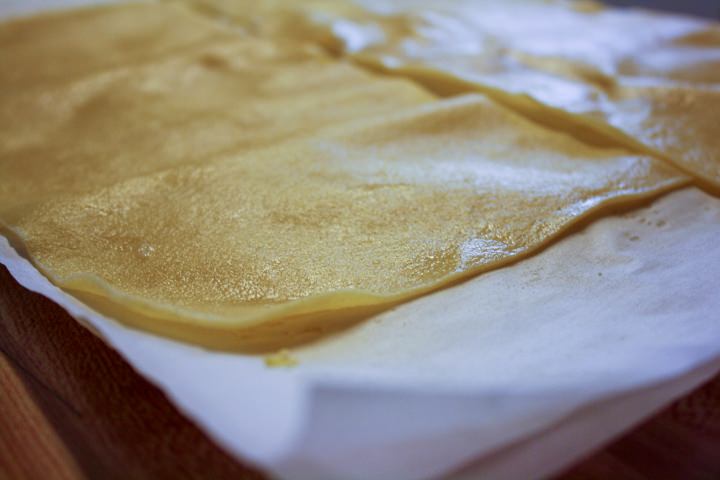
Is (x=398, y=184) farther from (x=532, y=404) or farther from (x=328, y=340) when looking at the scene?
(x=532, y=404)

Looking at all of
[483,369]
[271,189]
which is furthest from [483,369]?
[271,189]

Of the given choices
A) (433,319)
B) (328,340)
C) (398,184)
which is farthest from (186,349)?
(398,184)

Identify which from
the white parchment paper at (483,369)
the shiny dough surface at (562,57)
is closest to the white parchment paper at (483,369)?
the white parchment paper at (483,369)

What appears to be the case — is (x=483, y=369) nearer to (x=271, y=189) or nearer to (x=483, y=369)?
(x=483, y=369)

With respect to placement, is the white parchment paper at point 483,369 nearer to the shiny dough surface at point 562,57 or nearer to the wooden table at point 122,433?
the wooden table at point 122,433

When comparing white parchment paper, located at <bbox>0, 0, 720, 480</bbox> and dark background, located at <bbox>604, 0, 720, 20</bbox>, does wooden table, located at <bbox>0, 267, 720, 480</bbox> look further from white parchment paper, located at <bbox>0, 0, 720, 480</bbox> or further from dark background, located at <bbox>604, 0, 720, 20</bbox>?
dark background, located at <bbox>604, 0, 720, 20</bbox>

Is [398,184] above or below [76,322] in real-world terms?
above
